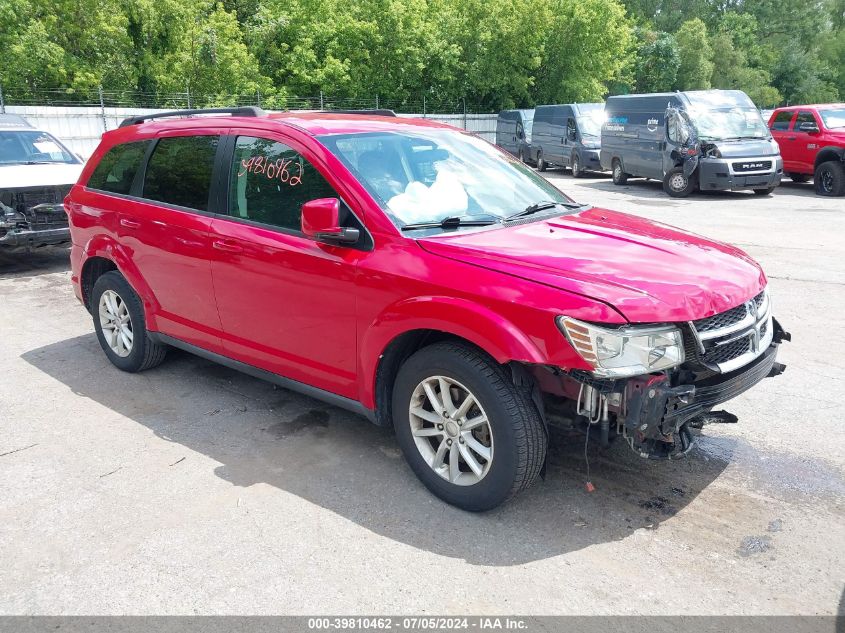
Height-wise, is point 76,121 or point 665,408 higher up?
point 76,121

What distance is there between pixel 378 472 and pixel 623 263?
1.70m

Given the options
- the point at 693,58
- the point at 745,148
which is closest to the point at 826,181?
the point at 745,148

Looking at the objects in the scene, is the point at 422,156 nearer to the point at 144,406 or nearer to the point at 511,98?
the point at 144,406

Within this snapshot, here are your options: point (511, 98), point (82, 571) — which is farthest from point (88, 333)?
point (511, 98)

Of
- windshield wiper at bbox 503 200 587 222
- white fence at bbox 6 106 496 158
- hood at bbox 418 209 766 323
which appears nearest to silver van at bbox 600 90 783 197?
white fence at bbox 6 106 496 158

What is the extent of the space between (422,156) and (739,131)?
1425cm

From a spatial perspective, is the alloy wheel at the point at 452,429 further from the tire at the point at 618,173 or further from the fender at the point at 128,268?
the tire at the point at 618,173

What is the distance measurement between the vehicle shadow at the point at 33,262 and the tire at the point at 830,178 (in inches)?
603

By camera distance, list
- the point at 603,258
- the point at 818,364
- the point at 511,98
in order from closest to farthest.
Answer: the point at 603,258, the point at 818,364, the point at 511,98

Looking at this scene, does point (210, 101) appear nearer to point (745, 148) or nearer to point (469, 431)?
point (745, 148)

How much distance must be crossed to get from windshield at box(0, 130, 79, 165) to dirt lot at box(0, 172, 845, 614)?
5480mm

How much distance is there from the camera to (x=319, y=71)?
33.0m

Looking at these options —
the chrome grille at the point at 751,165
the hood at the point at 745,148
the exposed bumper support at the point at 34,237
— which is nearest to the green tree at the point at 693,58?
the hood at the point at 745,148

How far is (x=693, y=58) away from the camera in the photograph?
179 feet
